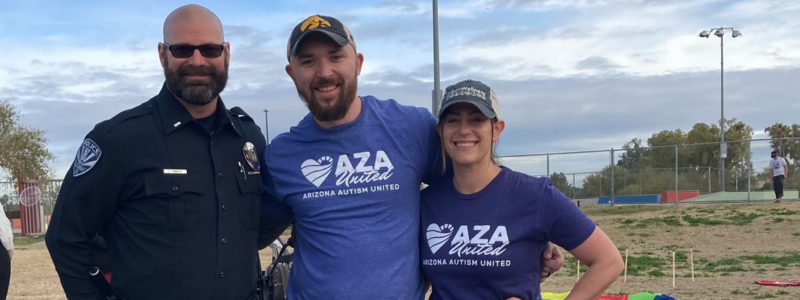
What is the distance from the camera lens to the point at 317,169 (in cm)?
288

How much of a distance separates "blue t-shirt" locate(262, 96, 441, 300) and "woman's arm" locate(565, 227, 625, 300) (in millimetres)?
625

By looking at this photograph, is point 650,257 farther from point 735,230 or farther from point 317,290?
point 317,290

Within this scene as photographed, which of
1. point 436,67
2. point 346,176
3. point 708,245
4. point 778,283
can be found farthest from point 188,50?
point 708,245

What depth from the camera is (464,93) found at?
9.12 feet

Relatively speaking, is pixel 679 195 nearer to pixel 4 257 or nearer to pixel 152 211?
pixel 4 257

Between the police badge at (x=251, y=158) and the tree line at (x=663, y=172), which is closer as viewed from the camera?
the police badge at (x=251, y=158)

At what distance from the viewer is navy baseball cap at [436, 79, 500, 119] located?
9.01 ft

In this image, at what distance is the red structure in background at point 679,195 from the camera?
78.7 feet

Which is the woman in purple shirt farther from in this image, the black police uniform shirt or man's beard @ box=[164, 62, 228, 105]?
man's beard @ box=[164, 62, 228, 105]

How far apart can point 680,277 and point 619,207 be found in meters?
12.1

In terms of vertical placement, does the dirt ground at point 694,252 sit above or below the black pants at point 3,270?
below

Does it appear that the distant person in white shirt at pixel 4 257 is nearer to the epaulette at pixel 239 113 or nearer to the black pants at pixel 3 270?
the black pants at pixel 3 270

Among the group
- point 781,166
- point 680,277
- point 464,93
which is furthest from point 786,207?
point 464,93

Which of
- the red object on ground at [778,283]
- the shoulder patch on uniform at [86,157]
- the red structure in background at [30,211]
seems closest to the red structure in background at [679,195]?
the red object on ground at [778,283]
